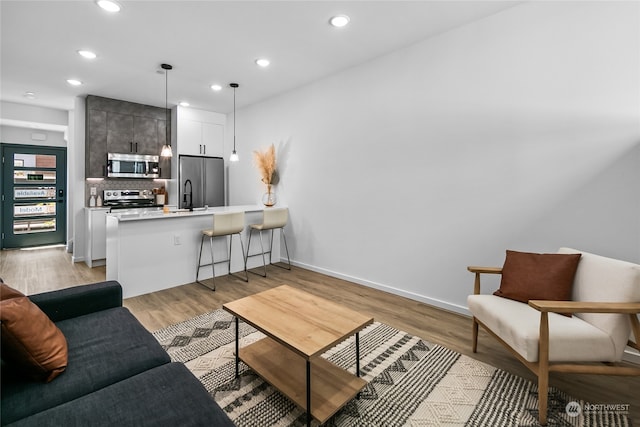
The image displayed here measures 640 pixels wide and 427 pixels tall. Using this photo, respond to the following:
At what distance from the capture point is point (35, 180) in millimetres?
6293

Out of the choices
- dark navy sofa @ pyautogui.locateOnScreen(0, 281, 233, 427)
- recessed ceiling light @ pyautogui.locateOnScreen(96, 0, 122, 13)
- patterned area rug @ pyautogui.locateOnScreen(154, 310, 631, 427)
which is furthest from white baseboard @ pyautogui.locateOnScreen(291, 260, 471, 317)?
recessed ceiling light @ pyautogui.locateOnScreen(96, 0, 122, 13)

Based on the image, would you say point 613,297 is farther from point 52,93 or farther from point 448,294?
point 52,93

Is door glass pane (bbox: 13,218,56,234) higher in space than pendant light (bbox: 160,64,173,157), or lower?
lower

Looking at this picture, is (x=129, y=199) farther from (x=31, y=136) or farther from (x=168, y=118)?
(x=31, y=136)

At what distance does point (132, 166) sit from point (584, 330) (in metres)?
6.48

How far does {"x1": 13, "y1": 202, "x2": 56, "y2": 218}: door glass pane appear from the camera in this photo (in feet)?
20.3

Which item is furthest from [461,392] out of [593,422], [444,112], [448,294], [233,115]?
[233,115]

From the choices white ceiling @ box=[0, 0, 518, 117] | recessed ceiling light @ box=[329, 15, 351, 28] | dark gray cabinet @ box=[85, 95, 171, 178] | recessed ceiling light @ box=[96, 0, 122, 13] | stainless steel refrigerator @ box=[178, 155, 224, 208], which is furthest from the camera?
stainless steel refrigerator @ box=[178, 155, 224, 208]

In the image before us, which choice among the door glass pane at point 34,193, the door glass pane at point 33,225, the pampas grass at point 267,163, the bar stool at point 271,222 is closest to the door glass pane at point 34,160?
the door glass pane at point 34,193

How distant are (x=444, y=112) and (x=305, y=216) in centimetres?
243

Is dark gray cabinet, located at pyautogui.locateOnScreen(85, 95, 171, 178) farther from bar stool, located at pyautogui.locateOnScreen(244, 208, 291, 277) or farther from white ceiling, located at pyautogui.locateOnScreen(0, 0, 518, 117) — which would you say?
bar stool, located at pyautogui.locateOnScreen(244, 208, 291, 277)

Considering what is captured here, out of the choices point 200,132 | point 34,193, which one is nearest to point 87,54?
point 200,132

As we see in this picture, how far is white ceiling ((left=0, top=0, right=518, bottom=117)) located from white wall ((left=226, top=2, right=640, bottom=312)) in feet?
1.13

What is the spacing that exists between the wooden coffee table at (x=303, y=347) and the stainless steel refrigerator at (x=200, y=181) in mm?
4220
